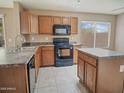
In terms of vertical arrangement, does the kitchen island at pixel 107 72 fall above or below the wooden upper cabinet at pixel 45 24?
below

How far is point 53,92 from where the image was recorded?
2506 millimetres

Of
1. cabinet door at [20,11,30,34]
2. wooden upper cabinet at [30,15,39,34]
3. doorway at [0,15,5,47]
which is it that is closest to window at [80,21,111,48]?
wooden upper cabinet at [30,15,39,34]

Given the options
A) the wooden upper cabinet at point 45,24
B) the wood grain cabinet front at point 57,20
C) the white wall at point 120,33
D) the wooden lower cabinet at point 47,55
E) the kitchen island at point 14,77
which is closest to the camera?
the kitchen island at point 14,77

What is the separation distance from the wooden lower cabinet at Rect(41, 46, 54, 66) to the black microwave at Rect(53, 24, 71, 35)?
0.78 m

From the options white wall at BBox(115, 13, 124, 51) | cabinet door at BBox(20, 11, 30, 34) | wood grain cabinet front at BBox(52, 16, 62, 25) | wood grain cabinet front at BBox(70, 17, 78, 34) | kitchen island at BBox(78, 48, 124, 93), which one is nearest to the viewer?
kitchen island at BBox(78, 48, 124, 93)

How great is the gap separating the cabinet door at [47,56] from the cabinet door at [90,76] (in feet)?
6.96

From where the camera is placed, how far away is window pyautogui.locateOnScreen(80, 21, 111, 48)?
541 cm

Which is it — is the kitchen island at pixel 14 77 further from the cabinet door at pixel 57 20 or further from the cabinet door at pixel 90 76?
the cabinet door at pixel 57 20

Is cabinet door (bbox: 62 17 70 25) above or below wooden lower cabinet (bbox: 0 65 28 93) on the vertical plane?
above

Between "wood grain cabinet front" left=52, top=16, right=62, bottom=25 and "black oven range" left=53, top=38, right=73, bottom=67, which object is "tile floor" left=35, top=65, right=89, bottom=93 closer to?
"black oven range" left=53, top=38, right=73, bottom=67

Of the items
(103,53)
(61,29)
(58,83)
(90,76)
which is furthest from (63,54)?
(103,53)

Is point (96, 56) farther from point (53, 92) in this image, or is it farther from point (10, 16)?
point (10, 16)

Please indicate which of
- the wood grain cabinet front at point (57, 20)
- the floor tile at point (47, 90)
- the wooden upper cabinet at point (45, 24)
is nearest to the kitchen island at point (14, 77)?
the floor tile at point (47, 90)

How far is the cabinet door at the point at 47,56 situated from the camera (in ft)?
14.1
